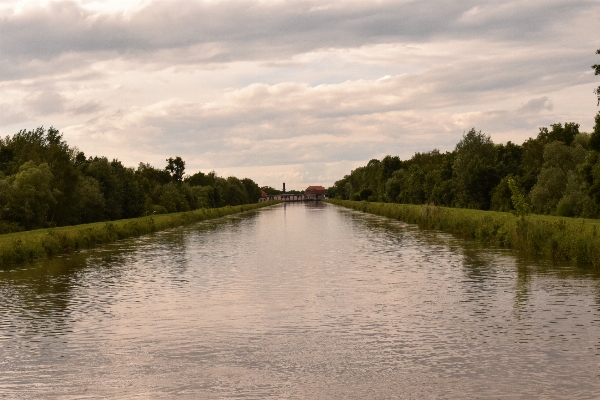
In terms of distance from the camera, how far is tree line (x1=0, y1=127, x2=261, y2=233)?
2429 inches

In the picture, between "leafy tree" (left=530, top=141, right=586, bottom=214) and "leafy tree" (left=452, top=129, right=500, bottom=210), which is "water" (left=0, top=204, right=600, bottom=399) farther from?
"leafy tree" (left=452, top=129, right=500, bottom=210)

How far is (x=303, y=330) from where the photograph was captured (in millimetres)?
18656

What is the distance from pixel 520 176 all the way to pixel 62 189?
5806 centimetres

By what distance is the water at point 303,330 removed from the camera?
13.4m

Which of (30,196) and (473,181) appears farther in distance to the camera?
(473,181)

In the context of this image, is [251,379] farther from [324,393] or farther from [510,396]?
[510,396]

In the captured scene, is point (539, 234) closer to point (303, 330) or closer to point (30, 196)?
point (303, 330)

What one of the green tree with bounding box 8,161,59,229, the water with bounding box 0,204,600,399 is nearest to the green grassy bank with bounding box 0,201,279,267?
the water with bounding box 0,204,600,399

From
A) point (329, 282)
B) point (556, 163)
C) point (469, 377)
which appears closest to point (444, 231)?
point (556, 163)

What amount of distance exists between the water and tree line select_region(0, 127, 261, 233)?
28076mm

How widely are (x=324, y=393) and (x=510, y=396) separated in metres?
3.29

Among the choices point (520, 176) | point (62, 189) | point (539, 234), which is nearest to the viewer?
point (539, 234)

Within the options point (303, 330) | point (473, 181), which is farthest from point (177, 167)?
point (303, 330)

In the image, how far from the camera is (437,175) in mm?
113688
